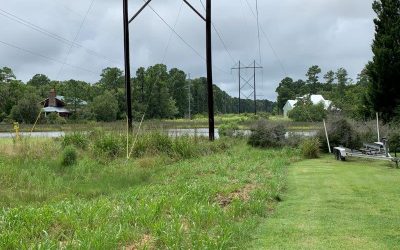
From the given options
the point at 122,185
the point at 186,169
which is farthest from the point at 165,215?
the point at 186,169

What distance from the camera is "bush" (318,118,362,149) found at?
23234mm

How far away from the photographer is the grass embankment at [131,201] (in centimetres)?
696

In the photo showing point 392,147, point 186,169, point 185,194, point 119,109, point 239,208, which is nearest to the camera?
point 239,208

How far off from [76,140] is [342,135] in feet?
38.4

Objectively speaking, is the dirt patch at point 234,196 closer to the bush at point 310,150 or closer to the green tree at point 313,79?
the bush at point 310,150

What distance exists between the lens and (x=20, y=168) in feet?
49.9

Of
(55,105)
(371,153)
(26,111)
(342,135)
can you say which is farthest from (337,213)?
(55,105)

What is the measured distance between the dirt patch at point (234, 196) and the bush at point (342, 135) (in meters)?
12.4

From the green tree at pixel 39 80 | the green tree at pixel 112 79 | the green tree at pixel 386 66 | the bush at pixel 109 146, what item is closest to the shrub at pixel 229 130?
the green tree at pixel 386 66

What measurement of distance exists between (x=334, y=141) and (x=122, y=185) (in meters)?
13.1

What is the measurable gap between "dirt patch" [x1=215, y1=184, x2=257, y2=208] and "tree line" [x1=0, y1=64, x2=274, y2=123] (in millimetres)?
48488

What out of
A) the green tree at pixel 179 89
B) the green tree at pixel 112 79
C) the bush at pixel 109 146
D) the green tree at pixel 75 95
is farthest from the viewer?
the green tree at pixel 179 89

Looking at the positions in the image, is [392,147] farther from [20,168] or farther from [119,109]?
[119,109]

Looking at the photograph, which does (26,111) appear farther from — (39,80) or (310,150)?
(39,80)
